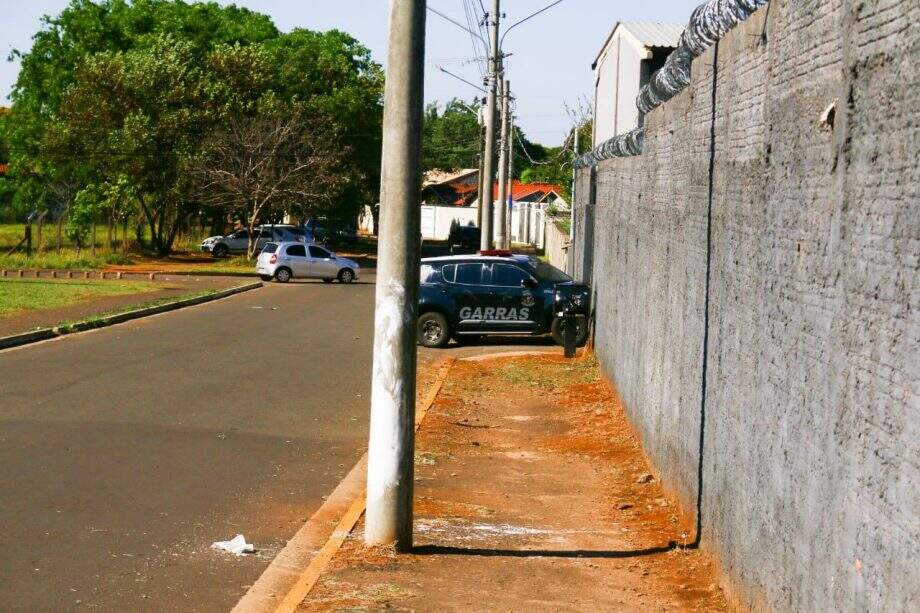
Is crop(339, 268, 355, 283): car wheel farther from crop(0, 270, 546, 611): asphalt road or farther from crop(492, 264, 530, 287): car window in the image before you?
crop(0, 270, 546, 611): asphalt road

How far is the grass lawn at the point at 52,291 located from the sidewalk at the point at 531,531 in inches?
610

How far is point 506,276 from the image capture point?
918 inches

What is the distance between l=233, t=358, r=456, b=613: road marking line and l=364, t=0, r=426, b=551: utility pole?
437mm

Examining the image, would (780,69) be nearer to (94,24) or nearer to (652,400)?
(652,400)

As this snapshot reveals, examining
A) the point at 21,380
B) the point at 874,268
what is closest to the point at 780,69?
the point at 874,268

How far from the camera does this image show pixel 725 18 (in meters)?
8.04

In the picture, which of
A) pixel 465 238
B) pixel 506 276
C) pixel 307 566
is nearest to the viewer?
pixel 307 566

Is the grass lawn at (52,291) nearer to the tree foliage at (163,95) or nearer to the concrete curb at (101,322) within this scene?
the concrete curb at (101,322)

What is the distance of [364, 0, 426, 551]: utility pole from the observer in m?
7.78

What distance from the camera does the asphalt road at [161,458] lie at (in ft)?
24.7

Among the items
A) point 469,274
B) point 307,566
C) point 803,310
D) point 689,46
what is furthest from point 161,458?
point 469,274

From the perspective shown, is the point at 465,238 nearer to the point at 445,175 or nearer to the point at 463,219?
the point at 463,219

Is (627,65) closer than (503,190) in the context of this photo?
Yes

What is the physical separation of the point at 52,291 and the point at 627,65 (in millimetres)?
15892
